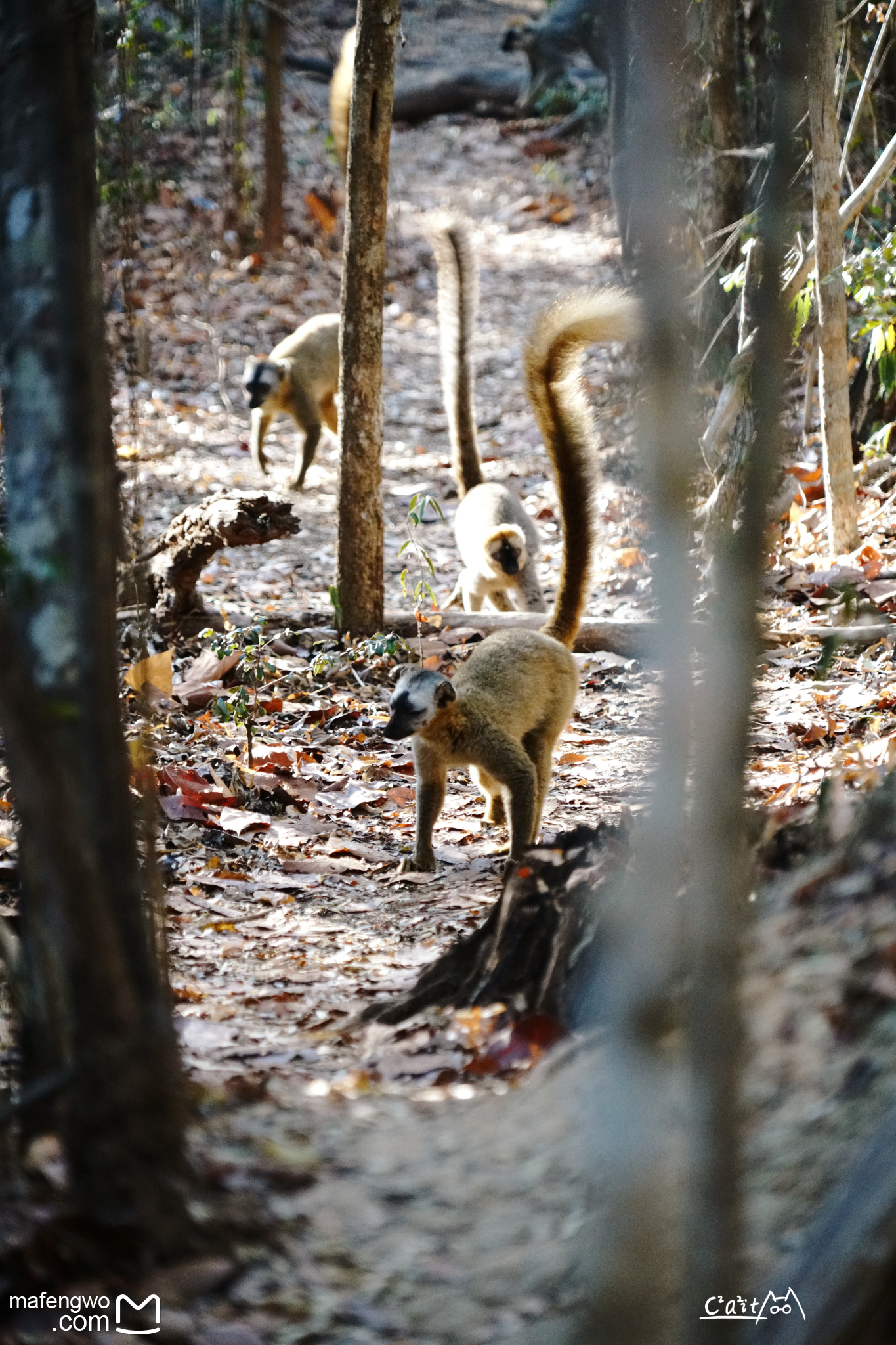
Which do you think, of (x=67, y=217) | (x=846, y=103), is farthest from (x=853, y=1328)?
(x=846, y=103)

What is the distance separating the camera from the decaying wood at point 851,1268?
1.46 m

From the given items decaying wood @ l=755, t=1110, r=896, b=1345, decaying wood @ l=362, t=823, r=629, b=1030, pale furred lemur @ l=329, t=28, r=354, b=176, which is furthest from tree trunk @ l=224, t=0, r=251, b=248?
decaying wood @ l=755, t=1110, r=896, b=1345

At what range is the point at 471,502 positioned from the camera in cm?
798

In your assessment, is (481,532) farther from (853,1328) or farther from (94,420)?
(853,1328)

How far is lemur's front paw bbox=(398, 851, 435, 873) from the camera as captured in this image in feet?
16.0

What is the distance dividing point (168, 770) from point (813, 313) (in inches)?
234

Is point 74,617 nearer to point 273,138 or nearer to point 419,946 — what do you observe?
point 419,946

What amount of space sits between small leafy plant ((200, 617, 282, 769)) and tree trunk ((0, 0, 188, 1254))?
3532 millimetres

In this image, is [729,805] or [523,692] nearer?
[729,805]

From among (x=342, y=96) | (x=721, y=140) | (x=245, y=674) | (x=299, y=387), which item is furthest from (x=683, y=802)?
(x=342, y=96)

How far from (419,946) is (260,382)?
751 centimetres

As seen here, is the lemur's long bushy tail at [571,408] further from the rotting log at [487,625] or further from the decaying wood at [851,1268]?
the decaying wood at [851,1268]

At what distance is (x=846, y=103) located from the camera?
939 centimetres

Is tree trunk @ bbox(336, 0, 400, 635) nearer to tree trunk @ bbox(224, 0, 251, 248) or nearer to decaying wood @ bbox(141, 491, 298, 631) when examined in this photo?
decaying wood @ bbox(141, 491, 298, 631)
